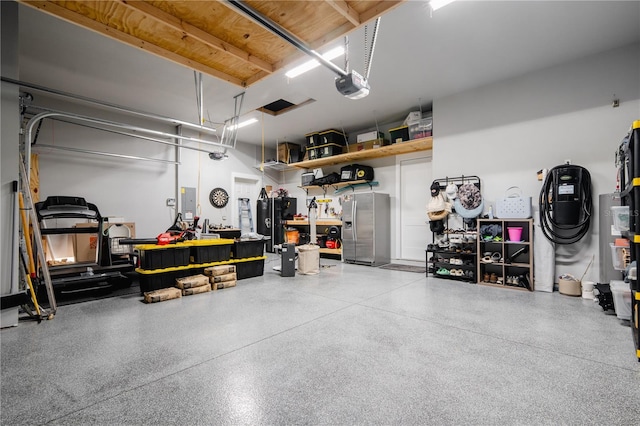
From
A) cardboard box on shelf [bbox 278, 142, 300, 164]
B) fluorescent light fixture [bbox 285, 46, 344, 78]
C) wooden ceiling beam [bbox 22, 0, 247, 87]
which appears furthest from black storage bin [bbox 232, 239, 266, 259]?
cardboard box on shelf [bbox 278, 142, 300, 164]

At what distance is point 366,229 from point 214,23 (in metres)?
5.43

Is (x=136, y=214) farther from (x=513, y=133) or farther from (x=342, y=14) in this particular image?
(x=513, y=133)

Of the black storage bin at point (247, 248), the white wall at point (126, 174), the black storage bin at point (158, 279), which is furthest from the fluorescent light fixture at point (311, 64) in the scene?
the white wall at point (126, 174)

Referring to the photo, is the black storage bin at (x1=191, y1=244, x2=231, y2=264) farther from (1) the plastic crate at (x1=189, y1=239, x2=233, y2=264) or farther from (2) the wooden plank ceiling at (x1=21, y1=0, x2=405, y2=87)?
(2) the wooden plank ceiling at (x1=21, y1=0, x2=405, y2=87)

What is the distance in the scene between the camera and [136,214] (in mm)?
6648

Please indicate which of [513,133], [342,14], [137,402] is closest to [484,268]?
[513,133]

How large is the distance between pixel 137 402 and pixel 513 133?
234 inches

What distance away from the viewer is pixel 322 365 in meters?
2.12

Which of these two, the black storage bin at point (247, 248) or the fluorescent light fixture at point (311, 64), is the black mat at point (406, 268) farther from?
the fluorescent light fixture at point (311, 64)

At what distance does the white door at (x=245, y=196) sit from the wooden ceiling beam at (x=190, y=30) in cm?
672

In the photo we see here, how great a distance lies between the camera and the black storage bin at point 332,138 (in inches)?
300

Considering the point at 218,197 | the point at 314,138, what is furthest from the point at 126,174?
the point at 314,138

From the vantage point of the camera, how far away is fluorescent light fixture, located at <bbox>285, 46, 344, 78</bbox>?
3989mm

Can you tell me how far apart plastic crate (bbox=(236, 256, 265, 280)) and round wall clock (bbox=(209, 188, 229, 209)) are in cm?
350
